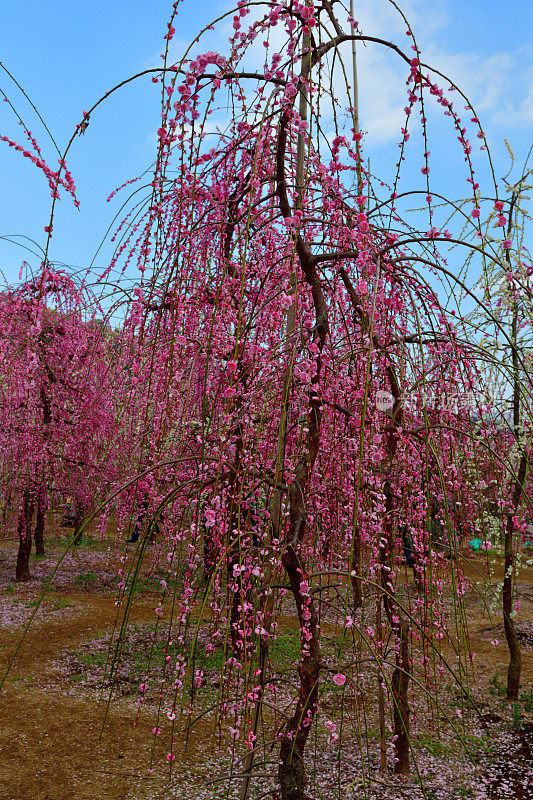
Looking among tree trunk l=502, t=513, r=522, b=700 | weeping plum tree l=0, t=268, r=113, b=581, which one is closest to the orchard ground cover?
tree trunk l=502, t=513, r=522, b=700

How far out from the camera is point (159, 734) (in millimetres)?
4230

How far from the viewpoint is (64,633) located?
700 centimetres

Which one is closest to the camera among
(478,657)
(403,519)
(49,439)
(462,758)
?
(403,519)

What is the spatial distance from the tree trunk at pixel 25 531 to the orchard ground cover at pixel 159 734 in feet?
4.57

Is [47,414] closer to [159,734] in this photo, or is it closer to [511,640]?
[159,734]

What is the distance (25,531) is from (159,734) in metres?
5.46

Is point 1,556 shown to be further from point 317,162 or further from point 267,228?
point 317,162

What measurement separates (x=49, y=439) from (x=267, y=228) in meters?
6.76

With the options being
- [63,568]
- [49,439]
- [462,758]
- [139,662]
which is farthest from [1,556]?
[462,758]

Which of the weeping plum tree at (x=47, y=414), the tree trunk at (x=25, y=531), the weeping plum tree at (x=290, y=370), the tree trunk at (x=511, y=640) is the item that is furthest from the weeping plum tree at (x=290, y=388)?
the tree trunk at (x=25, y=531)

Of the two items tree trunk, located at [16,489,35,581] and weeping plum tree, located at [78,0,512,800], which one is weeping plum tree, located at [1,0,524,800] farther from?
tree trunk, located at [16,489,35,581]

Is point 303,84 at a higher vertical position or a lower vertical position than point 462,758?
higher

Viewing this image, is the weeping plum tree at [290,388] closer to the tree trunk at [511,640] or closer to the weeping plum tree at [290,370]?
the weeping plum tree at [290,370]

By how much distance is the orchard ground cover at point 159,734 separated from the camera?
366 centimetres
